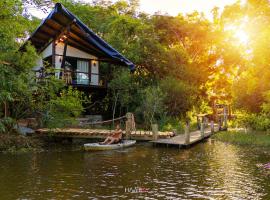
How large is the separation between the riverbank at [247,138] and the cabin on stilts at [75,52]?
8670 millimetres

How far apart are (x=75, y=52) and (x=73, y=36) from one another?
1938 millimetres

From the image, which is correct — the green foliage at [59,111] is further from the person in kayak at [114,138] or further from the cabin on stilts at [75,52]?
the cabin on stilts at [75,52]

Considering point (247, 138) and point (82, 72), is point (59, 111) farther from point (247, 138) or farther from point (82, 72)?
point (247, 138)

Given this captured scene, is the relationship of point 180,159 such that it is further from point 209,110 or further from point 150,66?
point 209,110

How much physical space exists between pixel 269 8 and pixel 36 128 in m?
15.3

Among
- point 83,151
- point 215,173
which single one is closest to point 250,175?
point 215,173

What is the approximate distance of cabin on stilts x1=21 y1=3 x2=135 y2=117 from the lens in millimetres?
26703

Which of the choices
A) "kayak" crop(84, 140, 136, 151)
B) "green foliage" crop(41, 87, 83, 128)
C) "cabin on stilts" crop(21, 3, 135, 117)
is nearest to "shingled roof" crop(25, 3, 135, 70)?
"cabin on stilts" crop(21, 3, 135, 117)

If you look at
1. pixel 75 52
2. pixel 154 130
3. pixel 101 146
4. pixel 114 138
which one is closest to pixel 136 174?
pixel 101 146

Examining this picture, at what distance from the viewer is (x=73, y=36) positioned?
93.5 ft

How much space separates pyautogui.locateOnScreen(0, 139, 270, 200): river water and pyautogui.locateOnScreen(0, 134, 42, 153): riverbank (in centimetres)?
118

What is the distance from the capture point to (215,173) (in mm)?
13914

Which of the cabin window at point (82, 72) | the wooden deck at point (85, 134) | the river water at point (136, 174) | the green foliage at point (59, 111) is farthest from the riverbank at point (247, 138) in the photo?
the cabin window at point (82, 72)

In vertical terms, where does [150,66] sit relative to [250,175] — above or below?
above
